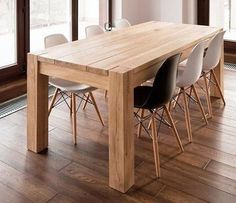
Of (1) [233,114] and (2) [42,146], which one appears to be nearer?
(2) [42,146]

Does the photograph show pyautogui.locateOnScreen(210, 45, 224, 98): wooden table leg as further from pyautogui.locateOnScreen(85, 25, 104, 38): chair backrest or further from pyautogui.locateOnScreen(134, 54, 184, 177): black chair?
pyautogui.locateOnScreen(134, 54, 184, 177): black chair

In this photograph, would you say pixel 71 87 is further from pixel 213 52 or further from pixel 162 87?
pixel 213 52

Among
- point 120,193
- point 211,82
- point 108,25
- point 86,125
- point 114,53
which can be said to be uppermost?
point 108,25

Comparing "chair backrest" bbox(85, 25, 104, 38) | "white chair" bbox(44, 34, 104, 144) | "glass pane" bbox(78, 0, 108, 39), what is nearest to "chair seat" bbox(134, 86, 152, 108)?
"white chair" bbox(44, 34, 104, 144)

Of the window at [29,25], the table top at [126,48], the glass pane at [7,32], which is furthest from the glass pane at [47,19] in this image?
the table top at [126,48]

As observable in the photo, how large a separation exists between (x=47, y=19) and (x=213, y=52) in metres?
2.21

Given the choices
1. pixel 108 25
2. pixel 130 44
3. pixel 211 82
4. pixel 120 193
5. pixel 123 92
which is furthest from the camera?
pixel 108 25

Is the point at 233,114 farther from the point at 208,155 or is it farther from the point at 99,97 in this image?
the point at 99,97

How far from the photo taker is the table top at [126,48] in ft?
7.39

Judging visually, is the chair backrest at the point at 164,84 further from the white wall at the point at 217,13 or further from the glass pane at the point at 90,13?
the white wall at the point at 217,13

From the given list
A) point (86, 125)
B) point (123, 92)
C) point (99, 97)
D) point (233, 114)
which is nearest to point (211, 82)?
point (233, 114)

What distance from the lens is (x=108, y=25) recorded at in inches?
202

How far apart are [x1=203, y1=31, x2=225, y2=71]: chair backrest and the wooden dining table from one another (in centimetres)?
11

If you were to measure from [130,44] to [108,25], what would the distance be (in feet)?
7.94
